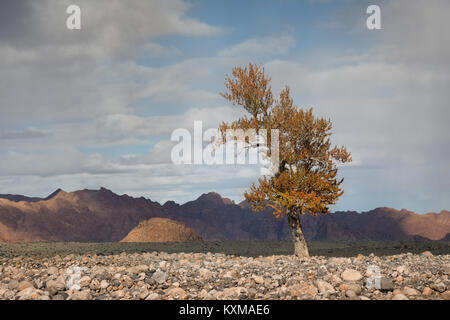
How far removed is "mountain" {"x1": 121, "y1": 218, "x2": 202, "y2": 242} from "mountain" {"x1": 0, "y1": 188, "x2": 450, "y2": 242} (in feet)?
122

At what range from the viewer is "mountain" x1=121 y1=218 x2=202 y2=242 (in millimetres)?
48438

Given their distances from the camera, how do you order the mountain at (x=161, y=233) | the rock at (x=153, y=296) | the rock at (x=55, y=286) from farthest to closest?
the mountain at (x=161, y=233), the rock at (x=55, y=286), the rock at (x=153, y=296)

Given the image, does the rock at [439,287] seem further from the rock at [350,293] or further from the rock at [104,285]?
the rock at [104,285]

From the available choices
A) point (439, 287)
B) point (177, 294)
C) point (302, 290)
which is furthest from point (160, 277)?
point (439, 287)

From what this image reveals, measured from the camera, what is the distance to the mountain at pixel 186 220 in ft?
268

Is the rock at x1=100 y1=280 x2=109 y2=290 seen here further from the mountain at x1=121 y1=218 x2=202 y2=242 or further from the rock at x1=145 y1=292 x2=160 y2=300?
the mountain at x1=121 y1=218 x2=202 y2=242

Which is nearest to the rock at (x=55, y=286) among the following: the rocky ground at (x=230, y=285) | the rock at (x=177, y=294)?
the rocky ground at (x=230, y=285)

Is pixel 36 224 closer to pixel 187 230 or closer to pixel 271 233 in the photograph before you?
pixel 187 230

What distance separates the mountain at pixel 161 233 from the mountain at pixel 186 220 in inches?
1470

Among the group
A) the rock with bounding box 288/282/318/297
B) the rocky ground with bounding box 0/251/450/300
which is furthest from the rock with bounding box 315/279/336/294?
the rock with bounding box 288/282/318/297

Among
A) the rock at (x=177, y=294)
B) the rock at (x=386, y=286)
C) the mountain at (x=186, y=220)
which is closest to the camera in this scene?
the rock at (x=177, y=294)

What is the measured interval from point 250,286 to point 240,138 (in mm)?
13380

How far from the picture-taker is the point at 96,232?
A: 8900 centimetres
